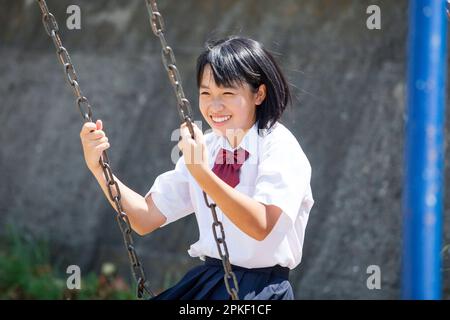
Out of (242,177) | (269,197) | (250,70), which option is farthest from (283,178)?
(250,70)

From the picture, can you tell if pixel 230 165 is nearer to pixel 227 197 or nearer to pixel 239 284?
pixel 227 197

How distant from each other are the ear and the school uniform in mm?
91

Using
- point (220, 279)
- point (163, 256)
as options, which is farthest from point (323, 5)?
point (220, 279)

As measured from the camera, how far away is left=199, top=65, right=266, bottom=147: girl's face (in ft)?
9.17

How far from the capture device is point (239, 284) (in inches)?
107

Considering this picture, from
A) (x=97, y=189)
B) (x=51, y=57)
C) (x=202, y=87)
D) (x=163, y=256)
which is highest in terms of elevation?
(x=51, y=57)

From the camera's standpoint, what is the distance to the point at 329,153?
206 inches

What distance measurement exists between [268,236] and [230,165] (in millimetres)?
290

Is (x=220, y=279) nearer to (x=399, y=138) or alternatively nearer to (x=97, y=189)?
(x=399, y=138)

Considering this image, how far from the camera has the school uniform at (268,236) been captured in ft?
8.75

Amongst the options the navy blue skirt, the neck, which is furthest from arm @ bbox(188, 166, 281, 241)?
the neck
